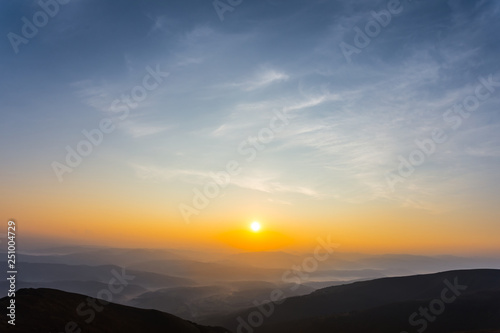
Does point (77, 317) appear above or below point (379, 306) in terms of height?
above

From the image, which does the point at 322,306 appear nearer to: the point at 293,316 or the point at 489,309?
the point at 293,316

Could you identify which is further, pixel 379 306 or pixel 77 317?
pixel 379 306

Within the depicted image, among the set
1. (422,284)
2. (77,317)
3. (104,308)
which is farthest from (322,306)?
(77,317)

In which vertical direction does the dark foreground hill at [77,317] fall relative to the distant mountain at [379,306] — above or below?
above

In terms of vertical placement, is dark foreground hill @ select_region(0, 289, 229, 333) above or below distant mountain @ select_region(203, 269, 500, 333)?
above
